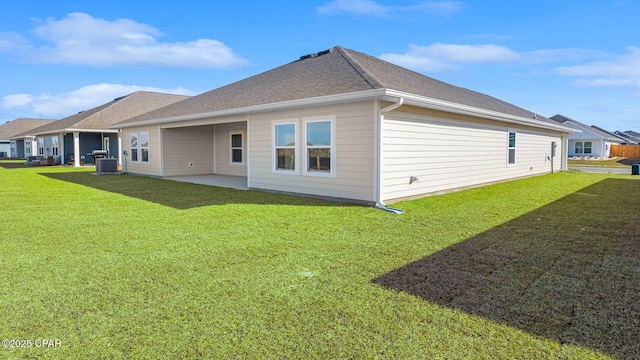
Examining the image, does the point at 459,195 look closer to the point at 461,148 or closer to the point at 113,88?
the point at 461,148

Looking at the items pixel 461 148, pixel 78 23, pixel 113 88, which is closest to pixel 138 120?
Answer: pixel 78 23

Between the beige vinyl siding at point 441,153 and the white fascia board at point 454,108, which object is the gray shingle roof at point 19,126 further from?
the white fascia board at point 454,108

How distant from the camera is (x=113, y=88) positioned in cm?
3838

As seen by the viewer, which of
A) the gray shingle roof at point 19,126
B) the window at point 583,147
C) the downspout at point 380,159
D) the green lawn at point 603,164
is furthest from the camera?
the gray shingle roof at point 19,126

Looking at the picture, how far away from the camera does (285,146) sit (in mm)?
9625

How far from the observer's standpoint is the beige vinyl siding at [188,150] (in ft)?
48.9

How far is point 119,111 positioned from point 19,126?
29974 mm

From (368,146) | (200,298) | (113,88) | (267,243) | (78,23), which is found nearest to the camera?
(200,298)

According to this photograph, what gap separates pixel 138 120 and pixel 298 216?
1166 cm

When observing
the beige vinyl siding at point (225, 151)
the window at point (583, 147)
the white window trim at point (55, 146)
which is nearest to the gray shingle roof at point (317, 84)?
the beige vinyl siding at point (225, 151)

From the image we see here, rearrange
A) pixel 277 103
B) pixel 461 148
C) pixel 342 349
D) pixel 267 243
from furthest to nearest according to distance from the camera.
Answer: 1. pixel 461 148
2. pixel 277 103
3. pixel 267 243
4. pixel 342 349

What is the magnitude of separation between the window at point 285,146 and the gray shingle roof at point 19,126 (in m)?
43.9

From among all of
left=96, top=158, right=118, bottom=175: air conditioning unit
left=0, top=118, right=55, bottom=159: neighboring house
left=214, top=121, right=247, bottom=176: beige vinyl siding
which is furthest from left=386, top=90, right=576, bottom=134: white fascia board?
left=0, top=118, right=55, bottom=159: neighboring house

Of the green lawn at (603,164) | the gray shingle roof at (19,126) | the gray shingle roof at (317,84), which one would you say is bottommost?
the green lawn at (603,164)
